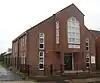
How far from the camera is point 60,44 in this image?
2552 centimetres

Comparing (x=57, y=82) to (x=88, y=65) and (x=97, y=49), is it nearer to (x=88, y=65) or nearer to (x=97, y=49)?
(x=88, y=65)

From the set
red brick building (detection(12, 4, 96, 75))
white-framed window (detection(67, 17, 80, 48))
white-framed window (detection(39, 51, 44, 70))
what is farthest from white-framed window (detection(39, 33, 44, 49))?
white-framed window (detection(67, 17, 80, 48))

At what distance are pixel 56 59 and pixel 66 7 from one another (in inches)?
A: 286

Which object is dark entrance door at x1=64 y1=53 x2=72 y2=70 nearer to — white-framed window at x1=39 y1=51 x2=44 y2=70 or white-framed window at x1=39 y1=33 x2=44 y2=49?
white-framed window at x1=39 y1=51 x2=44 y2=70

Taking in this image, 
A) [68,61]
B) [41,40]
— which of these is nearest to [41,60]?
[41,40]

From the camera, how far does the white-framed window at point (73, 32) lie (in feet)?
86.5

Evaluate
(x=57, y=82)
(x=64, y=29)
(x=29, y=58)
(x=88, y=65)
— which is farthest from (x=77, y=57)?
(x=57, y=82)

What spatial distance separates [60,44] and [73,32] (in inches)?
109

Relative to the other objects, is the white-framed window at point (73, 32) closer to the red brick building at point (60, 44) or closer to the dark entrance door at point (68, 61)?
the red brick building at point (60, 44)

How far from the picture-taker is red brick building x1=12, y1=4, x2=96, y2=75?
979 inches

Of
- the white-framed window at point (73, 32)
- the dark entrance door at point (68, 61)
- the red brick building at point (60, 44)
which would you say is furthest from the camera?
the dark entrance door at point (68, 61)

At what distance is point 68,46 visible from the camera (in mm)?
25953

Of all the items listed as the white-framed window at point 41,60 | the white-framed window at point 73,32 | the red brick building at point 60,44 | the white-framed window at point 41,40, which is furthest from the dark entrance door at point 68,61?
the white-framed window at point 41,40

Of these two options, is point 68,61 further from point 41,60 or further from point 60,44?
point 41,60
